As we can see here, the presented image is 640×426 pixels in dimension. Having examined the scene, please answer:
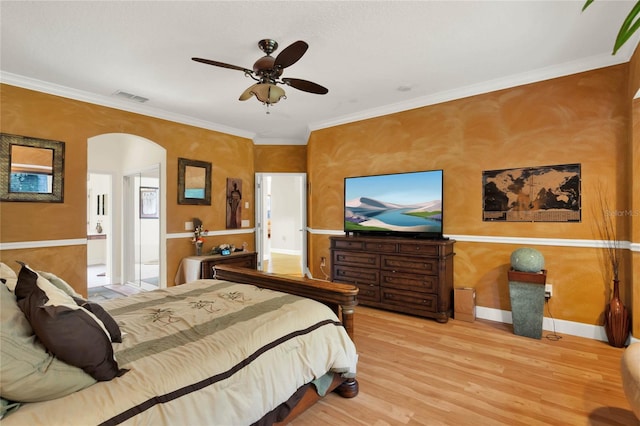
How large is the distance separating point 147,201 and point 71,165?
1838mm

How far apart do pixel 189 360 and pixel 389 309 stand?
10.6 feet

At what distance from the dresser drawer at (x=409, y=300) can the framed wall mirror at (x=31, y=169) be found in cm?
434

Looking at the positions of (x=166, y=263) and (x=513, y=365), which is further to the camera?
(x=166, y=263)

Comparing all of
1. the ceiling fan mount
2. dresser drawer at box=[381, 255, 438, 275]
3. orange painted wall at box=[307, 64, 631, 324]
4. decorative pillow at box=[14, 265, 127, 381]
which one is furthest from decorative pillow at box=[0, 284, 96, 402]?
orange painted wall at box=[307, 64, 631, 324]

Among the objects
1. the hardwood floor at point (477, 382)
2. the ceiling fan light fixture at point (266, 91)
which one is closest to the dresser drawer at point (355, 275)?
the hardwood floor at point (477, 382)

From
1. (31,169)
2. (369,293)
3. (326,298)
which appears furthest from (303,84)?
(31,169)

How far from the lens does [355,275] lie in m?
4.51

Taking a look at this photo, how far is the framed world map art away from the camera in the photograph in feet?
11.2

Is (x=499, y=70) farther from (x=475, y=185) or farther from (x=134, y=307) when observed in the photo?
(x=134, y=307)

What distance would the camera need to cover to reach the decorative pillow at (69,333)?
121 cm

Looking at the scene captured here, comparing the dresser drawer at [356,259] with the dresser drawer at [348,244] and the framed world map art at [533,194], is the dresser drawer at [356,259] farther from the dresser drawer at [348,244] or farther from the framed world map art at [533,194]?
the framed world map art at [533,194]

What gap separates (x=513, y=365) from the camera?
9.12 ft

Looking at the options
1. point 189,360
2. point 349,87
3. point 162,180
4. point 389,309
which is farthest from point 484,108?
point 162,180

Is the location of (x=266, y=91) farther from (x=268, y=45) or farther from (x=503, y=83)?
(x=503, y=83)
